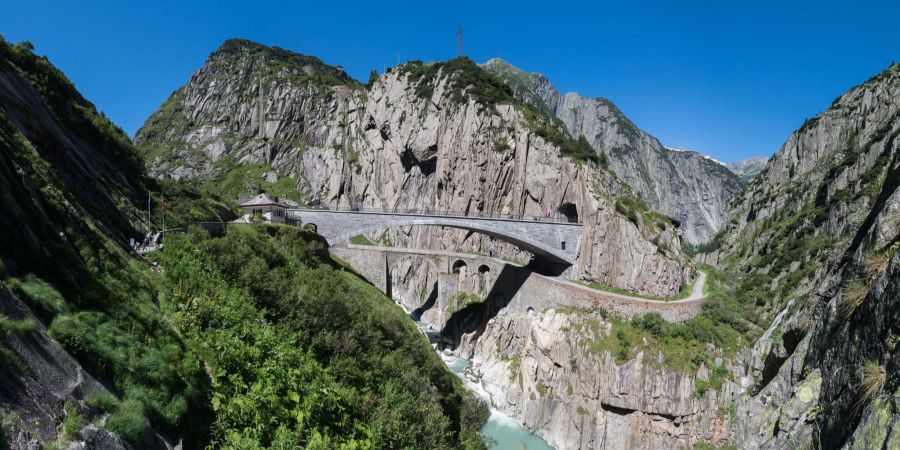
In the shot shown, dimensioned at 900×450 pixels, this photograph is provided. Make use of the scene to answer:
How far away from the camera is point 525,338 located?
39.5 m

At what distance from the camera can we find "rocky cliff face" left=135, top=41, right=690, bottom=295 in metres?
40.6

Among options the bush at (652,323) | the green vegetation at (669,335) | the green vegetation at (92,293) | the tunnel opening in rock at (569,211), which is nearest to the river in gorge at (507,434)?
the green vegetation at (669,335)

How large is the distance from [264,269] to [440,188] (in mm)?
51670

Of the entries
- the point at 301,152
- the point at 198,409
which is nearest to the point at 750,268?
the point at 198,409

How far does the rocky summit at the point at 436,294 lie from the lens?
20.6 ft

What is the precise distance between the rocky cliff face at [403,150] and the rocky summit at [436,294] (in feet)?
1.47

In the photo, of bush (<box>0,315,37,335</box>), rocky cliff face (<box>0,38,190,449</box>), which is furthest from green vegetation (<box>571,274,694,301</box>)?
bush (<box>0,315,37,335</box>)

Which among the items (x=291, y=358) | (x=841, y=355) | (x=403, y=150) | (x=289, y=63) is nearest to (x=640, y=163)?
(x=403, y=150)

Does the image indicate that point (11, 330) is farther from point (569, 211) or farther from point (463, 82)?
point (463, 82)

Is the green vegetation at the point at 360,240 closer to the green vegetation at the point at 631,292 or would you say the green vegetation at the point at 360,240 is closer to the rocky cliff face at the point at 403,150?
the rocky cliff face at the point at 403,150

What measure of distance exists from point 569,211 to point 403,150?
125ft

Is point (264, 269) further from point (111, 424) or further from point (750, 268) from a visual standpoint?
point (750, 268)

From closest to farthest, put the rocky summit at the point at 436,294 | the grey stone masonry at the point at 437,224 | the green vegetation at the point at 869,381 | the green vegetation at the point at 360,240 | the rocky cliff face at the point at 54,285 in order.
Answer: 1. the green vegetation at the point at 869,381
2. the rocky cliff face at the point at 54,285
3. the rocky summit at the point at 436,294
4. the grey stone masonry at the point at 437,224
5. the green vegetation at the point at 360,240

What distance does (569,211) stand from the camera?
46656mm
